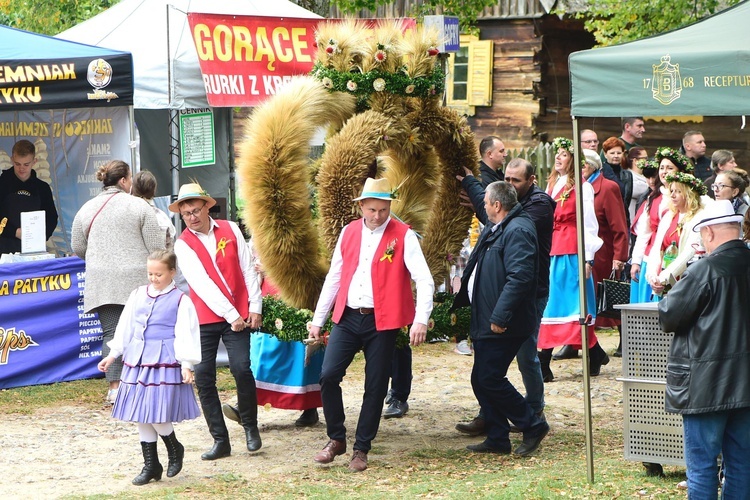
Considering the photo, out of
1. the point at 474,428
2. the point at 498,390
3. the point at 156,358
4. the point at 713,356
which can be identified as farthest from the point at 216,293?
the point at 713,356

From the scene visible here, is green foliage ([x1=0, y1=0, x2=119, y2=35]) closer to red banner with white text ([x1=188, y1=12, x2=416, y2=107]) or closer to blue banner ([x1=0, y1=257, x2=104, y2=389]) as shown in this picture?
red banner with white text ([x1=188, y1=12, x2=416, y2=107])

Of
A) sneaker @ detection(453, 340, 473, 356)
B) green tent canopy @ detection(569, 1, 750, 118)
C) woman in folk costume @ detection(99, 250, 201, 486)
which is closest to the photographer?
green tent canopy @ detection(569, 1, 750, 118)

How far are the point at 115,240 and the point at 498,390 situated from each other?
3.57 meters

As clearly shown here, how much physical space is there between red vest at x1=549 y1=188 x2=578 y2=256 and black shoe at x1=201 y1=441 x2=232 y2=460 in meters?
3.72

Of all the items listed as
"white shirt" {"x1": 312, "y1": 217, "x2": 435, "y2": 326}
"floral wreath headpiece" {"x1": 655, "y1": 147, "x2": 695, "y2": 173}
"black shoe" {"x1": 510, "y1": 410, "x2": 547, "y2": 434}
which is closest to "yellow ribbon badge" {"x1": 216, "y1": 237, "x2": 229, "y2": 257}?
"white shirt" {"x1": 312, "y1": 217, "x2": 435, "y2": 326}

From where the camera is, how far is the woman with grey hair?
894 centimetres

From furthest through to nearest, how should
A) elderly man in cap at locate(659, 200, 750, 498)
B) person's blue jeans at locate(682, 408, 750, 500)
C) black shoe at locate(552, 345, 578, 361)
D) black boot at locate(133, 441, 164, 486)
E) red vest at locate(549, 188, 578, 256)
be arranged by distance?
black shoe at locate(552, 345, 578, 361), red vest at locate(549, 188, 578, 256), black boot at locate(133, 441, 164, 486), person's blue jeans at locate(682, 408, 750, 500), elderly man in cap at locate(659, 200, 750, 498)

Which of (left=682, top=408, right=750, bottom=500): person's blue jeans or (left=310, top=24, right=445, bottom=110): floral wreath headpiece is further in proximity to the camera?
(left=310, top=24, right=445, bottom=110): floral wreath headpiece

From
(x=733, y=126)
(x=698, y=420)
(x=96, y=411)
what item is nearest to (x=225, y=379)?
(x=96, y=411)

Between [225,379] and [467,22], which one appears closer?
[225,379]

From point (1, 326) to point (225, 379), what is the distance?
202cm

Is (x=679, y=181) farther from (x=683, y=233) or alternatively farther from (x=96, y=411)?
(x=96, y=411)

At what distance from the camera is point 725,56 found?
18.2 feet

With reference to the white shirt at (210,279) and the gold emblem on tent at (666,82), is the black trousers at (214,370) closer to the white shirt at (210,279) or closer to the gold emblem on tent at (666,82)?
the white shirt at (210,279)
